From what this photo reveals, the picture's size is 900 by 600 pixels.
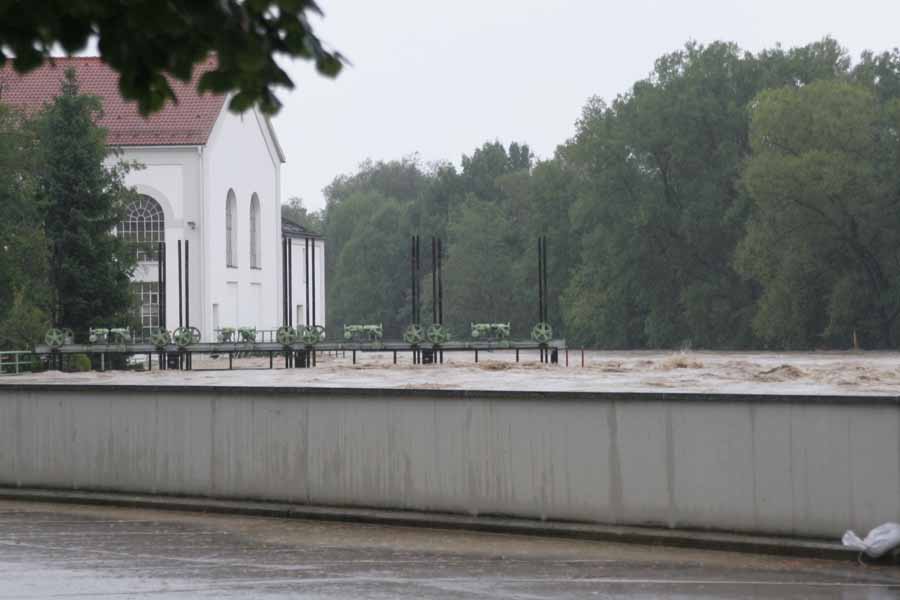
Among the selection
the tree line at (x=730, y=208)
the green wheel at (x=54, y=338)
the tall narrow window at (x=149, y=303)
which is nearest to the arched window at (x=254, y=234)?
the tall narrow window at (x=149, y=303)

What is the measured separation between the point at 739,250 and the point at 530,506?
67.3 metres

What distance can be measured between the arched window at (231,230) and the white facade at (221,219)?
0.09 meters

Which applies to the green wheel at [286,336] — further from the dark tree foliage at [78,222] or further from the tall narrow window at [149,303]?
the tall narrow window at [149,303]

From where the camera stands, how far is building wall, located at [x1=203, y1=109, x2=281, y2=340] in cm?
7506

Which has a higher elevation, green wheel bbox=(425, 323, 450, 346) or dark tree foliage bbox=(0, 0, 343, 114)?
dark tree foliage bbox=(0, 0, 343, 114)

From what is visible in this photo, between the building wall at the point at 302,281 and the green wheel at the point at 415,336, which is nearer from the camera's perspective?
the green wheel at the point at 415,336

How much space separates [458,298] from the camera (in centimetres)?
12962

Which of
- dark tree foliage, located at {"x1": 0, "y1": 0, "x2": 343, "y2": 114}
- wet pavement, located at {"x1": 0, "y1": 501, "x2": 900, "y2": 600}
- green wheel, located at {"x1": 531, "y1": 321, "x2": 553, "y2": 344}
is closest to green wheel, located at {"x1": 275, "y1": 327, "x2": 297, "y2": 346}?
green wheel, located at {"x1": 531, "y1": 321, "x2": 553, "y2": 344}

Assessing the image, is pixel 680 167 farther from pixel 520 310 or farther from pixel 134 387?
pixel 134 387

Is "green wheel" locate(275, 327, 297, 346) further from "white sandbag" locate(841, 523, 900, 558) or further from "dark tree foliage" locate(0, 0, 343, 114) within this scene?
"dark tree foliage" locate(0, 0, 343, 114)

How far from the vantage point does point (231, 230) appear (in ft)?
259

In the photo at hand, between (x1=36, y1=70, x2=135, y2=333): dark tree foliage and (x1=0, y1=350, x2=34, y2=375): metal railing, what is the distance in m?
3.40

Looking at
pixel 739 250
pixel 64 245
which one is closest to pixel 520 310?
pixel 739 250

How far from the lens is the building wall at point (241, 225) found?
7506cm
